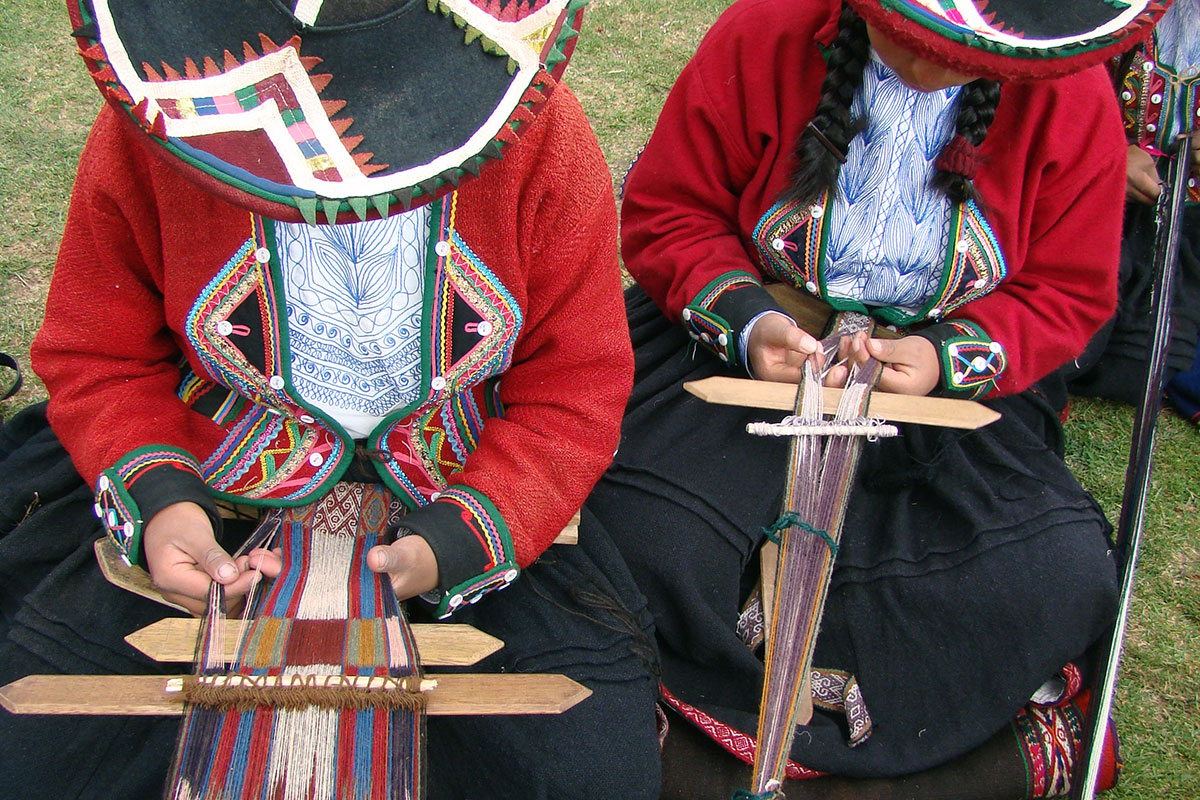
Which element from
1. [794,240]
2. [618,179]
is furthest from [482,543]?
[618,179]

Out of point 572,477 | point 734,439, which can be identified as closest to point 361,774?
point 572,477

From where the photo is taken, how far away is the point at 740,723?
6.44 feet

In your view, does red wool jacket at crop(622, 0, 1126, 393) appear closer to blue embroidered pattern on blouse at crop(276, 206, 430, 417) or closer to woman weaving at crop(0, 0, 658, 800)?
woman weaving at crop(0, 0, 658, 800)

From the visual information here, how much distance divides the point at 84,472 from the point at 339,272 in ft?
1.73

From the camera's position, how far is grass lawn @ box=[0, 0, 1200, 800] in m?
2.29

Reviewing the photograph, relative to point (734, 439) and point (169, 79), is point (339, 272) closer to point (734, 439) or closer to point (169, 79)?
point (169, 79)

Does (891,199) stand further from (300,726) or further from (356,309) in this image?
(300,726)

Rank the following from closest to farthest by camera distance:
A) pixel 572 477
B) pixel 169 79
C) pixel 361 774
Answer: pixel 169 79, pixel 361 774, pixel 572 477

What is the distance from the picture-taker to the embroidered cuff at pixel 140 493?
1454 mm

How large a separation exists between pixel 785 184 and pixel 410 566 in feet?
3.47

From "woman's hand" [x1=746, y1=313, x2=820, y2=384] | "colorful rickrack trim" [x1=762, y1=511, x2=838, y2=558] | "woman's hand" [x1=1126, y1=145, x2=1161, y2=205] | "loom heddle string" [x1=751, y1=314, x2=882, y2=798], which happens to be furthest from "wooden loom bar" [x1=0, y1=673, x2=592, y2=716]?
"woman's hand" [x1=1126, y1=145, x2=1161, y2=205]

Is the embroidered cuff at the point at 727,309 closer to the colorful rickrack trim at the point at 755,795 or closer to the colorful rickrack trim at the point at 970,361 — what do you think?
the colorful rickrack trim at the point at 970,361

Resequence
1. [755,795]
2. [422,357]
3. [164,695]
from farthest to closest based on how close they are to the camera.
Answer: [422,357] → [755,795] → [164,695]

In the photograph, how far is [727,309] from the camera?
1944 mm
